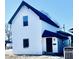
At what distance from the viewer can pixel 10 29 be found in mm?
1946

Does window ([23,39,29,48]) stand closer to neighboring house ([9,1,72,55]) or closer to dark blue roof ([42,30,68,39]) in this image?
neighboring house ([9,1,72,55])

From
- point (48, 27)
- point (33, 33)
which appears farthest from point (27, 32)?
point (48, 27)

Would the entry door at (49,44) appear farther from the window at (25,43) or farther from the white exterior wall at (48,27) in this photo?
the window at (25,43)

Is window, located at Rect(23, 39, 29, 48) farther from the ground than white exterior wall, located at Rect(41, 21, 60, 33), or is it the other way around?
white exterior wall, located at Rect(41, 21, 60, 33)

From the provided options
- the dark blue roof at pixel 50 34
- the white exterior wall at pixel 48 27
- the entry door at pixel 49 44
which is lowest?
the entry door at pixel 49 44

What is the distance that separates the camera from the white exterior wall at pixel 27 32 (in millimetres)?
1896

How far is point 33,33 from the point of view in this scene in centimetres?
191

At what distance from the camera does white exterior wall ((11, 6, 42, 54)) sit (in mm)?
1896

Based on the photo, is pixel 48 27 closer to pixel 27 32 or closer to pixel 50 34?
pixel 50 34

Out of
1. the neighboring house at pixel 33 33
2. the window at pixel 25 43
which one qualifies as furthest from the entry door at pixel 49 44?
the window at pixel 25 43

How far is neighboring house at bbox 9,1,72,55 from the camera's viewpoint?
1.88 meters

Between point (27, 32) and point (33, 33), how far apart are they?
6 cm

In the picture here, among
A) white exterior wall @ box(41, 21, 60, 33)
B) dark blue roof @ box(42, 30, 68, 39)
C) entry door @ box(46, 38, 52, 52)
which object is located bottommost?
entry door @ box(46, 38, 52, 52)

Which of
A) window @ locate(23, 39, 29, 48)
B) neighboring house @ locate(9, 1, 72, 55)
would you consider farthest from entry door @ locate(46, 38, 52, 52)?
window @ locate(23, 39, 29, 48)
